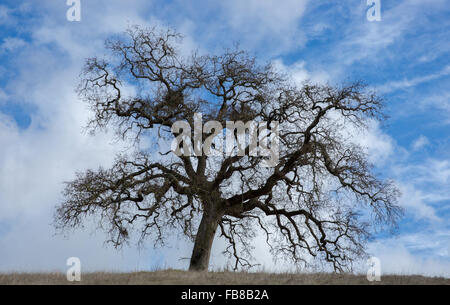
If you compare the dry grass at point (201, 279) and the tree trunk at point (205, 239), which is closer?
the dry grass at point (201, 279)

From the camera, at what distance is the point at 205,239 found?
18.0 meters

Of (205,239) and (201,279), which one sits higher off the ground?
(205,239)

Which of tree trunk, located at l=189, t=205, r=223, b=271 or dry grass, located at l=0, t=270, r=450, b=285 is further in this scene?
tree trunk, located at l=189, t=205, r=223, b=271

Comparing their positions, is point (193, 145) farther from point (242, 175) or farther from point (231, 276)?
point (231, 276)

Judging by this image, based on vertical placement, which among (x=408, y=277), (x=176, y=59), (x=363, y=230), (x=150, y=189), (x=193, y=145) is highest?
(x=176, y=59)

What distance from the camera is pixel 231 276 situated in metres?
14.0

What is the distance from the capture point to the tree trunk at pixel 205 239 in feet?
58.0

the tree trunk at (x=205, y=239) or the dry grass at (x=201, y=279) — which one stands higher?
the tree trunk at (x=205, y=239)

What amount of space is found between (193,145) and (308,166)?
179 inches

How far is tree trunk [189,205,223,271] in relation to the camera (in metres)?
17.7
